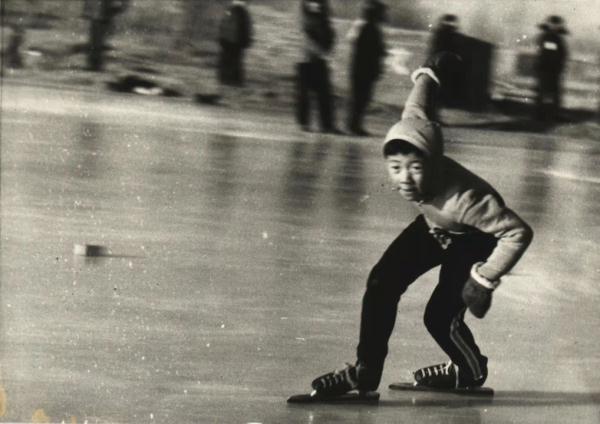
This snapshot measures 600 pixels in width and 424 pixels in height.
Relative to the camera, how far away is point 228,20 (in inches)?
254

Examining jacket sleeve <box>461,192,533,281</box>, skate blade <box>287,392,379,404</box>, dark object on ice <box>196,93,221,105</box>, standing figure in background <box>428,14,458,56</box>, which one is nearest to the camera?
jacket sleeve <box>461,192,533,281</box>

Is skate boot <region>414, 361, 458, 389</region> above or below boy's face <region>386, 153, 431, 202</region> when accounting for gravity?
below

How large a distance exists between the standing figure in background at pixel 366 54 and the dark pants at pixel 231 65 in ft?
1.91

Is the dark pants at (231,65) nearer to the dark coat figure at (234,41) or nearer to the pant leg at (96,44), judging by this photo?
the dark coat figure at (234,41)

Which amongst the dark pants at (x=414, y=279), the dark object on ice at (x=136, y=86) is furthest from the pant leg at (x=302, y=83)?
the dark pants at (x=414, y=279)

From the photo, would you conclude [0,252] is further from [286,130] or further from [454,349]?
[454,349]

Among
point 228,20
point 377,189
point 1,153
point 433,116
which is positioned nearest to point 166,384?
point 433,116

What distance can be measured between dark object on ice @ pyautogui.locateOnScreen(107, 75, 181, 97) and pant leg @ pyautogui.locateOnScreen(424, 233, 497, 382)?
2424 mm

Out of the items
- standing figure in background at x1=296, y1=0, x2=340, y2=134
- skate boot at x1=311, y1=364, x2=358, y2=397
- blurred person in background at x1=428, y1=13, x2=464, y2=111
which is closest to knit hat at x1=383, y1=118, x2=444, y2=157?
skate boot at x1=311, y1=364, x2=358, y2=397

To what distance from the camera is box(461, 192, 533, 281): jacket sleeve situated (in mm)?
4656

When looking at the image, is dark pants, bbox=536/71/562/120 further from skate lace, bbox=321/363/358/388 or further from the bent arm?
skate lace, bbox=321/363/358/388

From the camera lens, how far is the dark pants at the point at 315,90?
6574 millimetres

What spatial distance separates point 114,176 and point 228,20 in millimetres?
1713

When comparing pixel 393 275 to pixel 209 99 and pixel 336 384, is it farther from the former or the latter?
pixel 209 99
